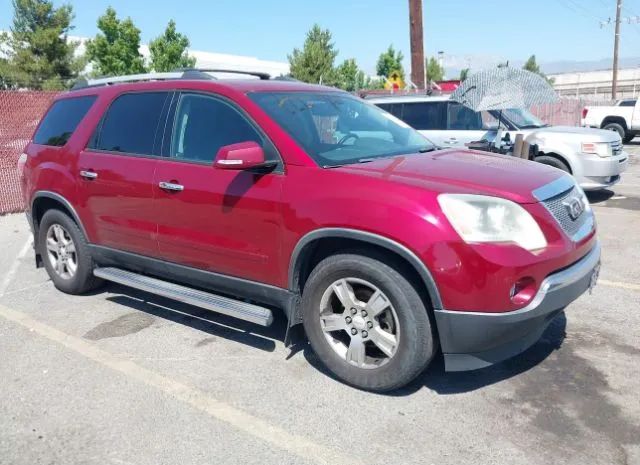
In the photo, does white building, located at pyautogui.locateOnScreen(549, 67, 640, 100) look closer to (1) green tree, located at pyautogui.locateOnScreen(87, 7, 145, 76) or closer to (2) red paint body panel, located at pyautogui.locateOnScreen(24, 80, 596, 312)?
(1) green tree, located at pyautogui.locateOnScreen(87, 7, 145, 76)

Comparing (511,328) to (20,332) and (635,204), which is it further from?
(635,204)

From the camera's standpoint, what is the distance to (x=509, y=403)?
351 cm

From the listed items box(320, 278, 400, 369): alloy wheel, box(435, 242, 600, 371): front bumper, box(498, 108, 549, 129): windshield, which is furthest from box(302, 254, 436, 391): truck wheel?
box(498, 108, 549, 129): windshield

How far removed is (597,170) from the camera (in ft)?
32.0

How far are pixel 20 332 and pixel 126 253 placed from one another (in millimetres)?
1037

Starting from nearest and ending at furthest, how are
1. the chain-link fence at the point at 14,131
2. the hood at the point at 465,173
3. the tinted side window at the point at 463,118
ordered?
the hood at the point at 465,173 → the chain-link fence at the point at 14,131 → the tinted side window at the point at 463,118

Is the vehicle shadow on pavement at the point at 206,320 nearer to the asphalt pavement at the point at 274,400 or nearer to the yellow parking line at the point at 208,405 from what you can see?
the asphalt pavement at the point at 274,400

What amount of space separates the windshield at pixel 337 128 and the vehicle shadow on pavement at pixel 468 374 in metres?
1.43

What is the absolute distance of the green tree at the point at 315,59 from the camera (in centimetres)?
2700

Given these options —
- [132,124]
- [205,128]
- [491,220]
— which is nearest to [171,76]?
[132,124]

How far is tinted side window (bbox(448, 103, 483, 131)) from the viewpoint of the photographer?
34.0ft

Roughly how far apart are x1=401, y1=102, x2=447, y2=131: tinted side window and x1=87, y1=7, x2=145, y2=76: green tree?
16916 mm

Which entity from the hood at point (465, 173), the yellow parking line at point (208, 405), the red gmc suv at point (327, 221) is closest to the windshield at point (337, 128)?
the red gmc suv at point (327, 221)

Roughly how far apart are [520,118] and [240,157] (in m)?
8.21
